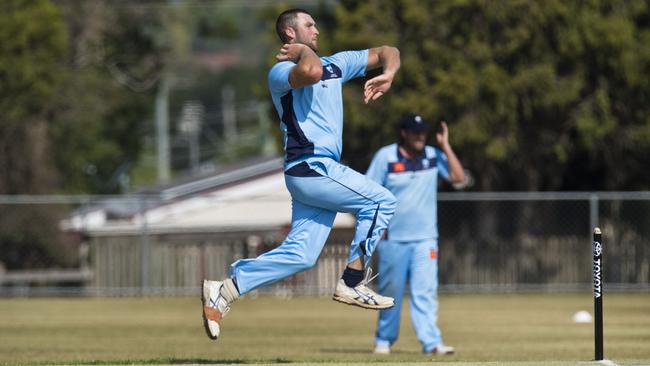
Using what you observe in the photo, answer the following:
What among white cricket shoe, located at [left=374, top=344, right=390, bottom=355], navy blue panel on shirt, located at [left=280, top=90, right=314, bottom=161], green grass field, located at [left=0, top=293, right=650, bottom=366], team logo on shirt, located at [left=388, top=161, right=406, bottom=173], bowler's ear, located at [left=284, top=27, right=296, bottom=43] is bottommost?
green grass field, located at [left=0, top=293, right=650, bottom=366]

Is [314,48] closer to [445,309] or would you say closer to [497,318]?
[497,318]

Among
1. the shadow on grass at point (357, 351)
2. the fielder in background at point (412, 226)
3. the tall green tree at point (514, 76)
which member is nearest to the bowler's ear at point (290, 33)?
the fielder in background at point (412, 226)

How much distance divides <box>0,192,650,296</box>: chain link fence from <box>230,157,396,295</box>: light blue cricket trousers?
15693mm

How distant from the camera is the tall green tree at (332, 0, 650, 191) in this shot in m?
28.0

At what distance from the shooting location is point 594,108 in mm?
28719

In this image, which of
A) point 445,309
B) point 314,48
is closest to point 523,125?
point 445,309

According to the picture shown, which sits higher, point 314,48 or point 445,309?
point 314,48

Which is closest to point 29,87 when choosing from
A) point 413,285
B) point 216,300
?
point 413,285

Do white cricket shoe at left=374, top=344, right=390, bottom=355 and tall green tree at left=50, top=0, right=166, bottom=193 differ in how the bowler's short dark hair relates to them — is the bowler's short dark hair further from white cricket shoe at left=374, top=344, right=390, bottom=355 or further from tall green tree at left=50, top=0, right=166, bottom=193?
tall green tree at left=50, top=0, right=166, bottom=193

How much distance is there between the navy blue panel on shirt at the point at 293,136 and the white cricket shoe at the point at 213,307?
1083 mm

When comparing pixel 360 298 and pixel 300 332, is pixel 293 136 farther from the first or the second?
pixel 300 332

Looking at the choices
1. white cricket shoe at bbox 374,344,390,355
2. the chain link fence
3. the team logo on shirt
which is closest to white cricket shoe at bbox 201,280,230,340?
white cricket shoe at bbox 374,344,390,355

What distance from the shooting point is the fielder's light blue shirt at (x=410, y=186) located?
1437 cm

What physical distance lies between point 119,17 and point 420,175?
2556cm
